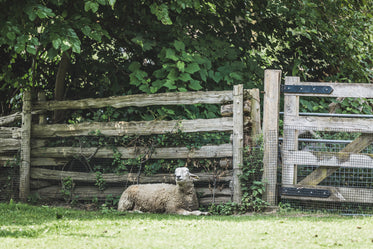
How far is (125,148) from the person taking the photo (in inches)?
303

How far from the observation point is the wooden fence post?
7.05 meters

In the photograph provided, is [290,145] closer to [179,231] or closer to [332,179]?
[332,179]

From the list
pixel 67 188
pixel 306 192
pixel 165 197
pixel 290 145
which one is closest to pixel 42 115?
pixel 67 188

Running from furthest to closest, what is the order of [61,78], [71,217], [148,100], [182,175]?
[61,78] → [148,100] → [182,175] → [71,217]

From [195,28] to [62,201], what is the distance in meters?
4.09

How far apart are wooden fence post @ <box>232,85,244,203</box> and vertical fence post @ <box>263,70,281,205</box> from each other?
369 mm

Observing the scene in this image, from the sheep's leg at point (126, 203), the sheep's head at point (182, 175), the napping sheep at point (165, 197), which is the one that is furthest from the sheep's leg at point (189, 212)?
the sheep's leg at point (126, 203)

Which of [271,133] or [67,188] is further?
[67,188]

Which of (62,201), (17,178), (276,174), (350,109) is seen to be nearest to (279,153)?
(276,174)

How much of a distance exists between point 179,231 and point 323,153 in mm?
2766

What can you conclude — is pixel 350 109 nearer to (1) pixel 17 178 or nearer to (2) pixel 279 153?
(2) pixel 279 153

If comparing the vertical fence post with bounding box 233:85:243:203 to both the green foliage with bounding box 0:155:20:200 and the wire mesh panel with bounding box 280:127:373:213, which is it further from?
the green foliage with bounding box 0:155:20:200

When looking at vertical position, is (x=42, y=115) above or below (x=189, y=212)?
above

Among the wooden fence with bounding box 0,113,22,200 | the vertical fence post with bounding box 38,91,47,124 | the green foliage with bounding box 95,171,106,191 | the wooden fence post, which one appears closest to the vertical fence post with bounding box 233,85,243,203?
the wooden fence post
